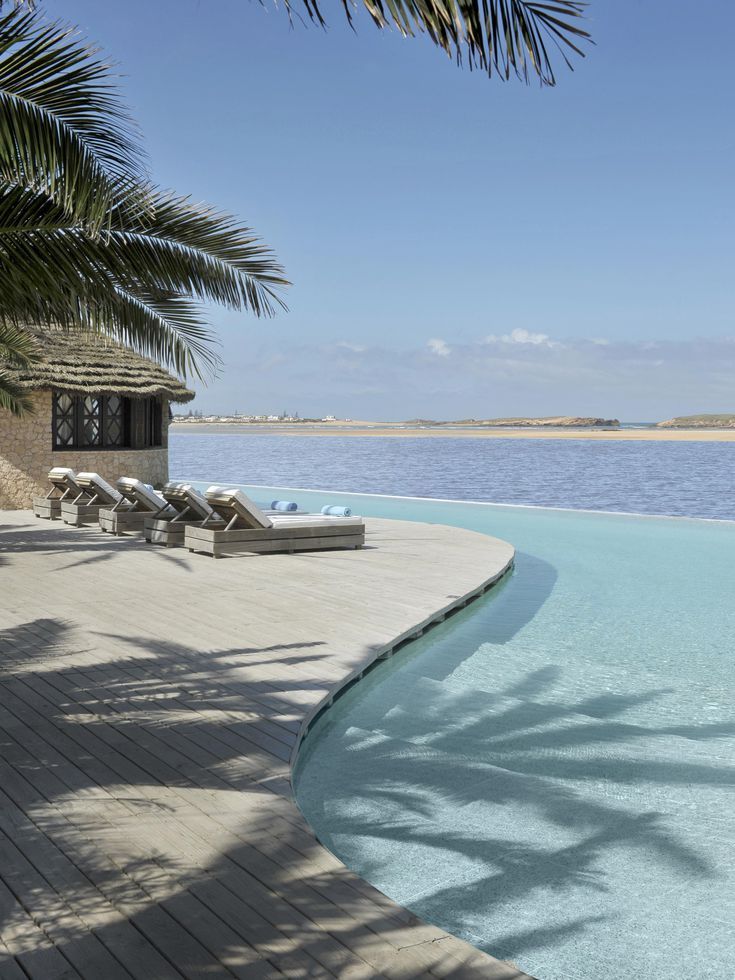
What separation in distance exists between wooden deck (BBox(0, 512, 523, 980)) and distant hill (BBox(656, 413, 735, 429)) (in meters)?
96.8

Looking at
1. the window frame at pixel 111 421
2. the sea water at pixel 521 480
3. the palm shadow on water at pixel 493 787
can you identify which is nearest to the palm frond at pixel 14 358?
the window frame at pixel 111 421

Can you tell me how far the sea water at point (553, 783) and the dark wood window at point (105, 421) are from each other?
34.1 ft

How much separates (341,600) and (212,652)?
2.08 metres

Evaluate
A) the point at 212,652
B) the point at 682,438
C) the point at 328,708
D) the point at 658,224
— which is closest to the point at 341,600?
the point at 212,652

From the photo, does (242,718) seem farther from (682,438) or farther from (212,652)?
(682,438)

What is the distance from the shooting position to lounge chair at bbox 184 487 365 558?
10281 millimetres

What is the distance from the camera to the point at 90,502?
13.3m

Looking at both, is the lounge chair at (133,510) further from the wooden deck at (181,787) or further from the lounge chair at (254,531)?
the wooden deck at (181,787)

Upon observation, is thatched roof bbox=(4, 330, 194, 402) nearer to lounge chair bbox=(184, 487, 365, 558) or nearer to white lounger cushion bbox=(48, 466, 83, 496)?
white lounger cushion bbox=(48, 466, 83, 496)

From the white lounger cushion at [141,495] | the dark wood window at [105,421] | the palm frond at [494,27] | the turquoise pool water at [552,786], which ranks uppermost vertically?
the palm frond at [494,27]

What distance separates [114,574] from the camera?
9008mm

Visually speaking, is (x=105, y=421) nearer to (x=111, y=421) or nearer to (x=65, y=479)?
(x=111, y=421)

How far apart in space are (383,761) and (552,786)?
0.86 m

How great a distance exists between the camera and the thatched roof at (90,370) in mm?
15711
